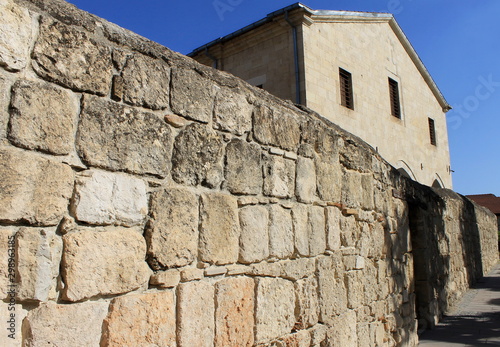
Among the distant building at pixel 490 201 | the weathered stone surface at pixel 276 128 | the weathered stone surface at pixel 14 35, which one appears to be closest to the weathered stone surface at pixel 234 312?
the weathered stone surface at pixel 276 128

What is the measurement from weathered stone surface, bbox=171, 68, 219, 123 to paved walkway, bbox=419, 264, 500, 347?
3.87 metres

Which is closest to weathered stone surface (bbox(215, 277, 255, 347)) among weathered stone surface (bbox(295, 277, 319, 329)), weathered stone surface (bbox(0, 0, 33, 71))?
weathered stone surface (bbox(295, 277, 319, 329))

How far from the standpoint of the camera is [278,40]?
11039mm

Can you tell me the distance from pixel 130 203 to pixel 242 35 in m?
10.5

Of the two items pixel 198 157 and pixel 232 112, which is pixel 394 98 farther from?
pixel 198 157

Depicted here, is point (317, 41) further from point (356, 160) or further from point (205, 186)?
point (205, 186)

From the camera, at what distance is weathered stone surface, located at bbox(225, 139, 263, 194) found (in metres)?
2.33

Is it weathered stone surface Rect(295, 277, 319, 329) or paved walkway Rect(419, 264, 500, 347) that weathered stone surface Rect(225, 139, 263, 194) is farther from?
paved walkway Rect(419, 264, 500, 347)

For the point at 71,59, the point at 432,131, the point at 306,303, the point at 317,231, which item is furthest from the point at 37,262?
the point at 432,131

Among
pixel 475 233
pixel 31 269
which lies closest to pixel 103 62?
pixel 31 269

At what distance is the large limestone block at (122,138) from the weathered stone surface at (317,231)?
1268 millimetres

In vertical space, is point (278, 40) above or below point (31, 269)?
above

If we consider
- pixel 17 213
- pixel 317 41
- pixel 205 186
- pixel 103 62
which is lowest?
pixel 17 213

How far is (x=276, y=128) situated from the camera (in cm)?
271
